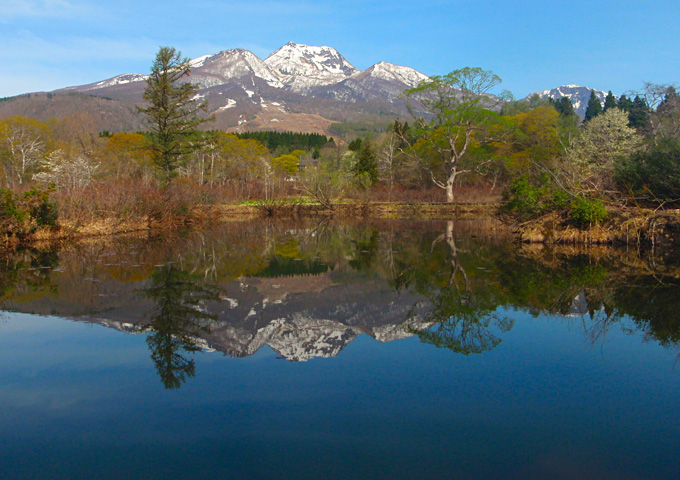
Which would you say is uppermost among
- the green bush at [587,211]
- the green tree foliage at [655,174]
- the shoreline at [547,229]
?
the green tree foliage at [655,174]

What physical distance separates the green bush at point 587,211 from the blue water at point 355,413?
10.3 metres

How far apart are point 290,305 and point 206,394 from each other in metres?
3.73

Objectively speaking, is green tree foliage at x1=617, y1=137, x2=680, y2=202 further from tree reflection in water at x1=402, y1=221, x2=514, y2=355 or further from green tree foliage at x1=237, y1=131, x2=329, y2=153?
green tree foliage at x1=237, y1=131, x2=329, y2=153

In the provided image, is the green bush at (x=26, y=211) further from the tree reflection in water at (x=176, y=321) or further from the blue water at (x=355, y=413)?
the blue water at (x=355, y=413)

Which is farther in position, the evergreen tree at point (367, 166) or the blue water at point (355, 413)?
the evergreen tree at point (367, 166)

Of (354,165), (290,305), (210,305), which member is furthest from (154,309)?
(354,165)

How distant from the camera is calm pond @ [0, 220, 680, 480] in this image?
353 cm

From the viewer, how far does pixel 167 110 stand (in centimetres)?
3419

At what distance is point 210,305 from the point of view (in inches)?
323

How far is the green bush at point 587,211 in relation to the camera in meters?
15.3

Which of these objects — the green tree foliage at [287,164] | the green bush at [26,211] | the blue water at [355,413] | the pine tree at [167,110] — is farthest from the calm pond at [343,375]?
the green tree foliage at [287,164]

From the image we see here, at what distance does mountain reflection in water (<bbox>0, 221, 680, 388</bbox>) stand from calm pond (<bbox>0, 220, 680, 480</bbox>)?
2.2 inches

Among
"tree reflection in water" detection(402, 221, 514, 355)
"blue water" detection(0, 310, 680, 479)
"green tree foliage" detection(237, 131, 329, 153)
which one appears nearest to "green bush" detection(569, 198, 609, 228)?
"tree reflection in water" detection(402, 221, 514, 355)

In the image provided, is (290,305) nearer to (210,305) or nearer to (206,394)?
(210,305)
